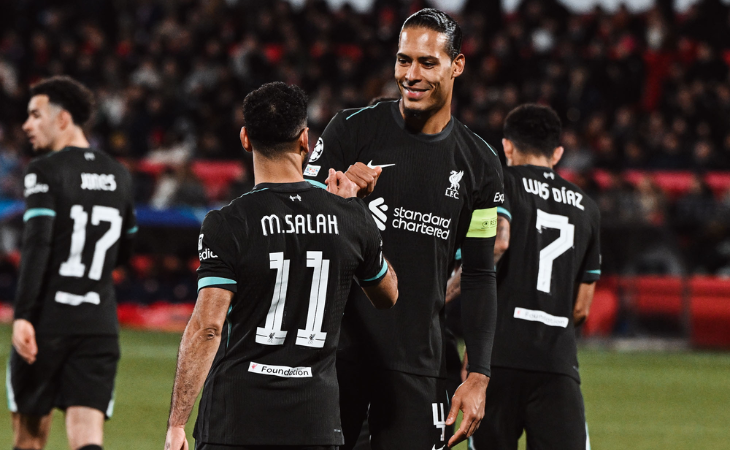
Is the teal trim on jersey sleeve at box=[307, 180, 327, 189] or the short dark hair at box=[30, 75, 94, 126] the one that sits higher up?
the short dark hair at box=[30, 75, 94, 126]

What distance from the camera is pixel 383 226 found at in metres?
4.04

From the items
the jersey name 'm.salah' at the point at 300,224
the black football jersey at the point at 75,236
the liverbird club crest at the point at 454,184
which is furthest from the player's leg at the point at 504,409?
the black football jersey at the point at 75,236

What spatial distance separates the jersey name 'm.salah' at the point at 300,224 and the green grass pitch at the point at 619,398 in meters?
4.81

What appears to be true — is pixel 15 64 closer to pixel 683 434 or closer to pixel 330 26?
pixel 330 26

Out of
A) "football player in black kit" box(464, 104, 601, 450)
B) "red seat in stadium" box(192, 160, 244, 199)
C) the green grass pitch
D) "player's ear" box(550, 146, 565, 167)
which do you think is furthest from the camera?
"red seat in stadium" box(192, 160, 244, 199)

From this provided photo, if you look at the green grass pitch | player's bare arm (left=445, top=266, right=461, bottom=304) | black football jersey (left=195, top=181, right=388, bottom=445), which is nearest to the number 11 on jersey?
black football jersey (left=195, top=181, right=388, bottom=445)

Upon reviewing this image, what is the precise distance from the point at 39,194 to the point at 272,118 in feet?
8.24

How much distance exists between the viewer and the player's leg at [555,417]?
5.02 m

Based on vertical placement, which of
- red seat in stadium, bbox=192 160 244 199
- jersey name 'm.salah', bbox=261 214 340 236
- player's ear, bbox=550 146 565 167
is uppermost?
red seat in stadium, bbox=192 160 244 199

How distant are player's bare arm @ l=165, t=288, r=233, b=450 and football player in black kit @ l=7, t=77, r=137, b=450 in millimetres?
2391

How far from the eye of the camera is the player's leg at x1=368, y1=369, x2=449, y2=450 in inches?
158

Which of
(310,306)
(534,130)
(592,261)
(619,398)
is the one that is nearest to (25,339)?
(310,306)

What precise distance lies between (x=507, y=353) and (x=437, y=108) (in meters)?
1.54

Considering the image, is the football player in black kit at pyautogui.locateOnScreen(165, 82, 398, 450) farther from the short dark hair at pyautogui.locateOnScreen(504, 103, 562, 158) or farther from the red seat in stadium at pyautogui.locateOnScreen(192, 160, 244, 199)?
the red seat in stadium at pyautogui.locateOnScreen(192, 160, 244, 199)
